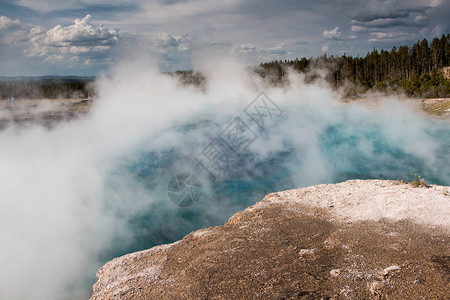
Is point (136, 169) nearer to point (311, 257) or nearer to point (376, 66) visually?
point (311, 257)

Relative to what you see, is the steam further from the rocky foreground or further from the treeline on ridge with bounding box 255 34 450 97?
the treeline on ridge with bounding box 255 34 450 97

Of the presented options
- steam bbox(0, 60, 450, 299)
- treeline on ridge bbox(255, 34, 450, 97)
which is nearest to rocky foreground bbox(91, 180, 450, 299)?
steam bbox(0, 60, 450, 299)

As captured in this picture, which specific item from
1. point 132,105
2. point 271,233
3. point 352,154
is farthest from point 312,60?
point 271,233

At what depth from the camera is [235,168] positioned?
14.7 meters

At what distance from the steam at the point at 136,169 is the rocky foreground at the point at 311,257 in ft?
7.62

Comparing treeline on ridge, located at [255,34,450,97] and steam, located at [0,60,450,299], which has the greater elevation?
treeline on ridge, located at [255,34,450,97]

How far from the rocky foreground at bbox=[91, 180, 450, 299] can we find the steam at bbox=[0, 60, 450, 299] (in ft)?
7.62

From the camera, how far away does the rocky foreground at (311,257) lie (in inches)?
188

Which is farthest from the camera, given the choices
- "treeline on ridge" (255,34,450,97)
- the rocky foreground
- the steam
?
"treeline on ridge" (255,34,450,97)

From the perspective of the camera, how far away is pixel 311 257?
574 cm

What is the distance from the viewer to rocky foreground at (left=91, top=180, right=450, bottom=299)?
4.78 m

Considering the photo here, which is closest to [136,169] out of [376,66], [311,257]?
[311,257]

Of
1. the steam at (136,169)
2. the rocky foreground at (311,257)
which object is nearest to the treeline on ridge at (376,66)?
the steam at (136,169)

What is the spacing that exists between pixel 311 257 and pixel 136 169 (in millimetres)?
10413
